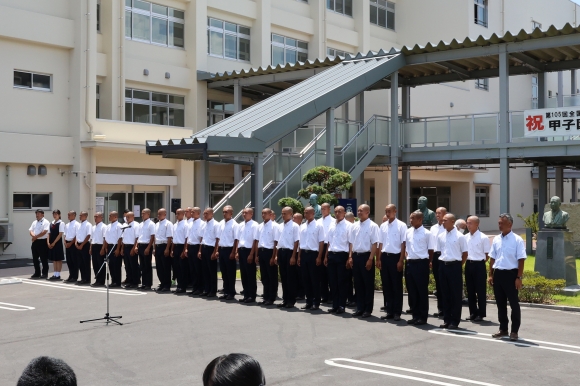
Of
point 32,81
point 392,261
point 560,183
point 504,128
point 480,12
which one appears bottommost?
point 392,261

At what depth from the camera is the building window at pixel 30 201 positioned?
24781 mm

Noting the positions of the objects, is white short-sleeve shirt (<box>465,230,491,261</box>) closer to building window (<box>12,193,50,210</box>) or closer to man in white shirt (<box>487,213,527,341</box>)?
man in white shirt (<box>487,213,527,341</box>)

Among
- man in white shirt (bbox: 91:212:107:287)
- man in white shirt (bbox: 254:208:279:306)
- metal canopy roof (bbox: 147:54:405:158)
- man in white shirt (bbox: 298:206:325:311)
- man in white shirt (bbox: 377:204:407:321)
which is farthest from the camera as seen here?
metal canopy roof (bbox: 147:54:405:158)

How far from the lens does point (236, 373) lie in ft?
7.06

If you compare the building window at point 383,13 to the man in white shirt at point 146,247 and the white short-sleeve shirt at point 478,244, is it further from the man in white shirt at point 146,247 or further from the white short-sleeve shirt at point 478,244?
the white short-sleeve shirt at point 478,244

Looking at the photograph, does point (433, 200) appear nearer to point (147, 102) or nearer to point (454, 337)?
point (147, 102)

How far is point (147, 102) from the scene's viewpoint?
1150 inches

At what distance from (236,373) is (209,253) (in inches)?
534

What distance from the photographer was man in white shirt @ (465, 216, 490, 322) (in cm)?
1208

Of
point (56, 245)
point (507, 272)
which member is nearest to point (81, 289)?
point (56, 245)

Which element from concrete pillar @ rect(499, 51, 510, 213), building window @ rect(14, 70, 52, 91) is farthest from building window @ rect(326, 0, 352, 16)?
building window @ rect(14, 70, 52, 91)

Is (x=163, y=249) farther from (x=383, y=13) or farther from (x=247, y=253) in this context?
(x=383, y=13)

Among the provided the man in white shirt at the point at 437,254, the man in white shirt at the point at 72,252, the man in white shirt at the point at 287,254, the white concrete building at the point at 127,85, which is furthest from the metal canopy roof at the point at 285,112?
the man in white shirt at the point at 437,254

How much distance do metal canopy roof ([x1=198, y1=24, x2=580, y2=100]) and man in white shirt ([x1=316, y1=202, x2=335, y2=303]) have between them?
478 inches
